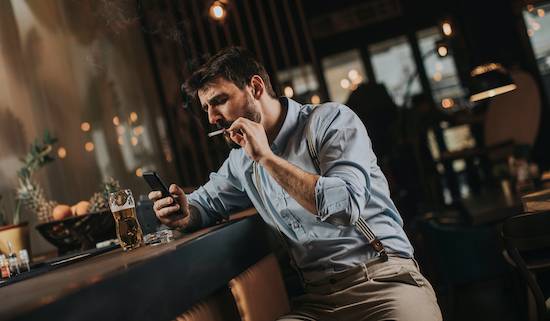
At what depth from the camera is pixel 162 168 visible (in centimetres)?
366

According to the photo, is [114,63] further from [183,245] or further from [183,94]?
Result: [183,245]

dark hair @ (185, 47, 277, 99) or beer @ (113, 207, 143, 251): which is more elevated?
dark hair @ (185, 47, 277, 99)

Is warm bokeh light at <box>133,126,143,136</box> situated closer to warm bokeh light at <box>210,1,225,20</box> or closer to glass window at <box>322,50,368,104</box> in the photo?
warm bokeh light at <box>210,1,225,20</box>

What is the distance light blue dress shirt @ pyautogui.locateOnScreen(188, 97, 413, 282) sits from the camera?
1.20m

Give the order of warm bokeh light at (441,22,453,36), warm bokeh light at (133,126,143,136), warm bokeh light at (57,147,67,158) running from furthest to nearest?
warm bokeh light at (441,22,453,36)
warm bokeh light at (133,126,143,136)
warm bokeh light at (57,147,67,158)

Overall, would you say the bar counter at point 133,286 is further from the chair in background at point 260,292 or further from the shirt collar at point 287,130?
the shirt collar at point 287,130

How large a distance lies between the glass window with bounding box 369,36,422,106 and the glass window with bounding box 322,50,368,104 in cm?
26

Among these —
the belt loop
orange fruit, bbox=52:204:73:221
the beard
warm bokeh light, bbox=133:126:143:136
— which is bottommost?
the belt loop

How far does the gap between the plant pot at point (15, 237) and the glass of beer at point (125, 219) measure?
76 centimetres

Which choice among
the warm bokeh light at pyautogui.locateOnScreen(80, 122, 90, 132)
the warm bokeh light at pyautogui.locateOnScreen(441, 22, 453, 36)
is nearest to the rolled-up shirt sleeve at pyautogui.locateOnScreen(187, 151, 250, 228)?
the warm bokeh light at pyautogui.locateOnScreen(80, 122, 90, 132)

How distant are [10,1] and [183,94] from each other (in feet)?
4.97

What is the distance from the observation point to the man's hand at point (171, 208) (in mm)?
1356

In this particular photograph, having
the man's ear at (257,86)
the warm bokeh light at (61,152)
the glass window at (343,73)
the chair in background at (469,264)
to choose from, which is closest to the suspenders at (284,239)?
the man's ear at (257,86)

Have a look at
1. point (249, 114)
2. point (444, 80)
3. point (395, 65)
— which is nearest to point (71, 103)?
point (249, 114)
